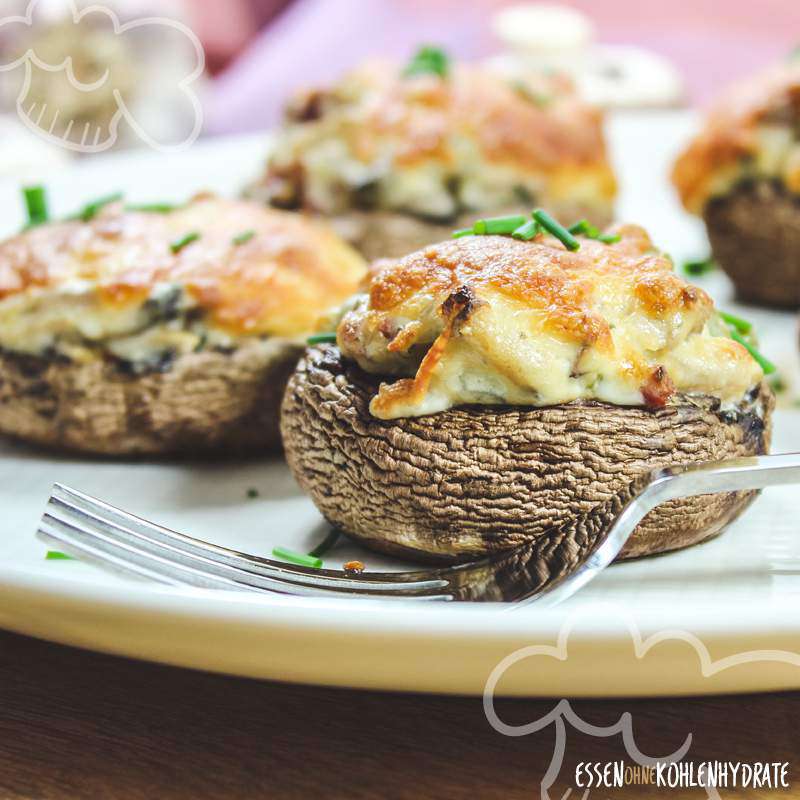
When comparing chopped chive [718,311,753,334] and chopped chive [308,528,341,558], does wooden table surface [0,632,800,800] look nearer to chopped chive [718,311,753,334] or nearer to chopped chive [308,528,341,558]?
chopped chive [308,528,341,558]

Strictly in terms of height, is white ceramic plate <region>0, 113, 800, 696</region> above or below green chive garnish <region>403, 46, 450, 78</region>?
below

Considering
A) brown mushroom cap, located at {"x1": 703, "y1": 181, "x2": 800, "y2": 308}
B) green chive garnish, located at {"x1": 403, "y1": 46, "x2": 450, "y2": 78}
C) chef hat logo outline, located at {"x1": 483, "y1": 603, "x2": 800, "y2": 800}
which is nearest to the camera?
chef hat logo outline, located at {"x1": 483, "y1": 603, "x2": 800, "y2": 800}

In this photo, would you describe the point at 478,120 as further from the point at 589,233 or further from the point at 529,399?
the point at 529,399

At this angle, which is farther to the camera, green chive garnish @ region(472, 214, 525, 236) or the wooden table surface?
green chive garnish @ region(472, 214, 525, 236)

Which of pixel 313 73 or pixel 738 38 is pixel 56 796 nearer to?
pixel 313 73

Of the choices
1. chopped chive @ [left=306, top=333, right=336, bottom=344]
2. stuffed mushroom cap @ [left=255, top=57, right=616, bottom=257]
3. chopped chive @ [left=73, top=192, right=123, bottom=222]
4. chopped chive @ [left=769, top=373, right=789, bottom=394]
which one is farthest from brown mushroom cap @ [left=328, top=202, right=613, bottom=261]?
chopped chive @ [left=306, top=333, right=336, bottom=344]

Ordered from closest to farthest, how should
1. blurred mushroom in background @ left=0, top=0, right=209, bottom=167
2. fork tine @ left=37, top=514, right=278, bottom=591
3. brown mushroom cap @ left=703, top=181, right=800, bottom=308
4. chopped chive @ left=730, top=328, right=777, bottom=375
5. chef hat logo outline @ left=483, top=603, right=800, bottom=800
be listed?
1. chef hat logo outline @ left=483, top=603, right=800, bottom=800
2. fork tine @ left=37, top=514, right=278, bottom=591
3. chopped chive @ left=730, top=328, right=777, bottom=375
4. brown mushroom cap @ left=703, top=181, right=800, bottom=308
5. blurred mushroom in background @ left=0, top=0, right=209, bottom=167

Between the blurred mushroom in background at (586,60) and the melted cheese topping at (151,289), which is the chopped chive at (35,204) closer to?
the melted cheese topping at (151,289)

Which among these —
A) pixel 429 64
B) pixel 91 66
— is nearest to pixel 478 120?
pixel 429 64

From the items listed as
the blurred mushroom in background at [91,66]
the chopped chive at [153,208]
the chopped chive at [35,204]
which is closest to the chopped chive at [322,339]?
the chopped chive at [153,208]
